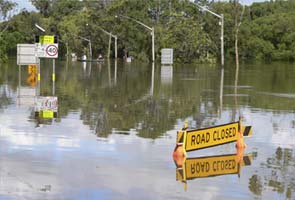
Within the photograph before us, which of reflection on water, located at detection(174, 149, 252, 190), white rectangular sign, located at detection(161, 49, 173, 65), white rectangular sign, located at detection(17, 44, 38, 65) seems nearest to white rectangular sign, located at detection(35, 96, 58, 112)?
reflection on water, located at detection(174, 149, 252, 190)

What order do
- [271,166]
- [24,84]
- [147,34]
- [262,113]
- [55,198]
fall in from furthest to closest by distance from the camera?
→ [147,34] → [24,84] → [262,113] → [271,166] → [55,198]

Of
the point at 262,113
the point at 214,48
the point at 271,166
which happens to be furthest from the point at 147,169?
the point at 214,48

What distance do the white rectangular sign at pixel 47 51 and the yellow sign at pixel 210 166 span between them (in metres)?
19.2

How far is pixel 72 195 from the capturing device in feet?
32.7

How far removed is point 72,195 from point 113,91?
2075 centimetres

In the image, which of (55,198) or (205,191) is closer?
(55,198)

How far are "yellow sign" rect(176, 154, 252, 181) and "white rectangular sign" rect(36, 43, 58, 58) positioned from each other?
63.1 feet

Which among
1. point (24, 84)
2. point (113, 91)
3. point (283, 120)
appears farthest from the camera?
point (24, 84)

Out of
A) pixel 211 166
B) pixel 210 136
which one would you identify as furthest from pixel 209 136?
pixel 211 166

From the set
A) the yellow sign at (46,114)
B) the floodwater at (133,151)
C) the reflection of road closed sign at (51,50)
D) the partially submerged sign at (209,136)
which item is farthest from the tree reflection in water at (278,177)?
the reflection of road closed sign at (51,50)

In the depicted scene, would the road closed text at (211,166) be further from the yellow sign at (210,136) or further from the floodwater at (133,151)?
the yellow sign at (210,136)

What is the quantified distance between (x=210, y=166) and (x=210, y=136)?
103 cm

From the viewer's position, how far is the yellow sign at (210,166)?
38.7ft

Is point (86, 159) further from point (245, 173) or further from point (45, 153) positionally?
point (245, 173)
